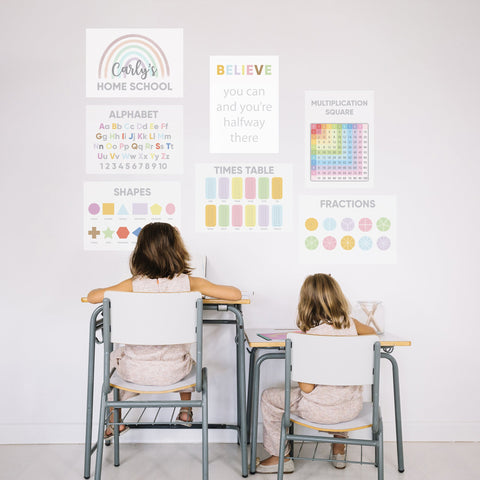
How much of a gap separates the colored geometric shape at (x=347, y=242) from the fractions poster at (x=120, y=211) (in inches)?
35.3

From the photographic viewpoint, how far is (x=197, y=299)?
1719 millimetres

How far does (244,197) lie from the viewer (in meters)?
2.48

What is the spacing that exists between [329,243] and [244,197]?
0.52 m

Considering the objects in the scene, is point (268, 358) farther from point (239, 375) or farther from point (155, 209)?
point (155, 209)

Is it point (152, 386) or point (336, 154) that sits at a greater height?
point (336, 154)

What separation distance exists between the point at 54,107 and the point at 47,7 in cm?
54

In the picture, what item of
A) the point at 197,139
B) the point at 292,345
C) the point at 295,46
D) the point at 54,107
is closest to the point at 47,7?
the point at 54,107

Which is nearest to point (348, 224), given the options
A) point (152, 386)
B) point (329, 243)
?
point (329, 243)

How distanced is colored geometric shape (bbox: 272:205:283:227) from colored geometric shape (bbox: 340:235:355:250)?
349 mm

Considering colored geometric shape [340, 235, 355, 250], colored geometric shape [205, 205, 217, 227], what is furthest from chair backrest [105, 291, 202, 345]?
colored geometric shape [340, 235, 355, 250]

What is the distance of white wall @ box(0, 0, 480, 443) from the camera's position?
2.46 meters

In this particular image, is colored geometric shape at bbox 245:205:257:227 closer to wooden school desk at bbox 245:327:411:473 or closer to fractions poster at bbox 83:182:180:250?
fractions poster at bbox 83:182:180:250

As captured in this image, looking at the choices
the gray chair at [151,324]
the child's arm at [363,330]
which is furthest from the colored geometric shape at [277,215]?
the gray chair at [151,324]

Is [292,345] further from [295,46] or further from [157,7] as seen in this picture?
[157,7]
